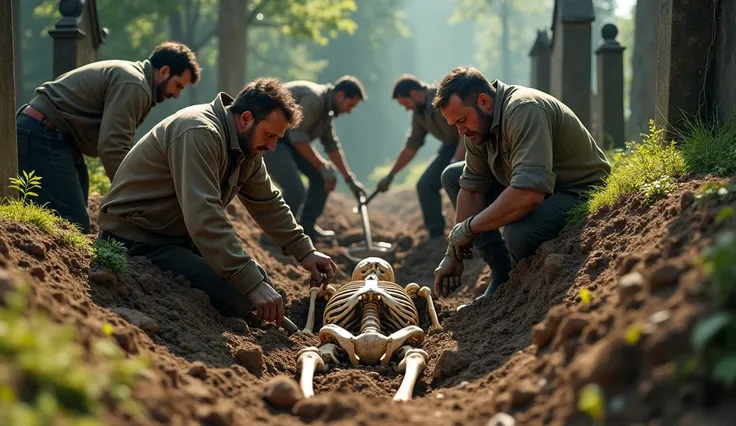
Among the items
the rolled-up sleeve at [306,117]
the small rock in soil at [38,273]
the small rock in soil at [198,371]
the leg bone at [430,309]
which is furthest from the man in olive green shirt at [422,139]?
the small rock in soil at [198,371]

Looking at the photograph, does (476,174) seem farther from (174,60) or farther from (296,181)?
(296,181)

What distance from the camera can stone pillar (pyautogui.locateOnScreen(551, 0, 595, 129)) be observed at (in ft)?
35.5

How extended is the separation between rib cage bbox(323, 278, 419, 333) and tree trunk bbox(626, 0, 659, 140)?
6417mm

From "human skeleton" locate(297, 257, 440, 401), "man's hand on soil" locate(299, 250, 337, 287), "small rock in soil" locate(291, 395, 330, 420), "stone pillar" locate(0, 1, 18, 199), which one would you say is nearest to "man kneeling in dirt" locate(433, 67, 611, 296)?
"human skeleton" locate(297, 257, 440, 401)

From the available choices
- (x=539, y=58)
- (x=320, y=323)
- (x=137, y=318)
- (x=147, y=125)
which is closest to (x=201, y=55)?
(x=147, y=125)

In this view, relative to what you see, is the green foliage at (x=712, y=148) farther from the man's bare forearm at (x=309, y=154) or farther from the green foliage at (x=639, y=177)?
the man's bare forearm at (x=309, y=154)

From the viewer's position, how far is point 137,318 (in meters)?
4.39

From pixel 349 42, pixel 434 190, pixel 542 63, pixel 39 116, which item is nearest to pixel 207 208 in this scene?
pixel 39 116

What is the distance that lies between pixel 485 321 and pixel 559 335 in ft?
5.82

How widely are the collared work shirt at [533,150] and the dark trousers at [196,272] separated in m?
1.86

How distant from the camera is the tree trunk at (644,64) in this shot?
1145 centimetres

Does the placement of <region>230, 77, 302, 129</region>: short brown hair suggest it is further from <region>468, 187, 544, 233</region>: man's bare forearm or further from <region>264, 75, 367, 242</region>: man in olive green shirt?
<region>264, 75, 367, 242</region>: man in olive green shirt

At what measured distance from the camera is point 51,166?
7.19 m

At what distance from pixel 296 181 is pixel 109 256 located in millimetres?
4969
